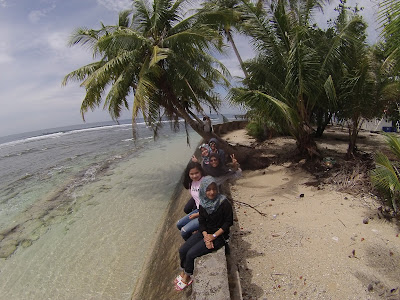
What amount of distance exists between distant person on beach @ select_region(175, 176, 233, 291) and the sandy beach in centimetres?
54

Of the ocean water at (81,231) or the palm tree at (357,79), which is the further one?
the palm tree at (357,79)

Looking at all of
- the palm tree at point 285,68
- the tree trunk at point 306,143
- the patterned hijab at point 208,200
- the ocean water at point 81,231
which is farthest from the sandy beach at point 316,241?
the ocean water at point 81,231

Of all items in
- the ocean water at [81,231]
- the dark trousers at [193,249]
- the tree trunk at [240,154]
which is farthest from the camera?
the tree trunk at [240,154]

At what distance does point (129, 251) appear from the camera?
5496 millimetres

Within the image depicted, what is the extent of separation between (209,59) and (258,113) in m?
2.61

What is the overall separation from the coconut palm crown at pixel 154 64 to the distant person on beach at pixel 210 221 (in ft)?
14.4

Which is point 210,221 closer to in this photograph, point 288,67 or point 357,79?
point 288,67

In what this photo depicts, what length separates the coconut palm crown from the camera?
23.8ft

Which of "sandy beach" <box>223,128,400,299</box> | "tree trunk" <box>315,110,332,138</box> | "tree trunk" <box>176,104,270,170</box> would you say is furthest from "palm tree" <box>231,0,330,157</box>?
"tree trunk" <box>315,110,332,138</box>

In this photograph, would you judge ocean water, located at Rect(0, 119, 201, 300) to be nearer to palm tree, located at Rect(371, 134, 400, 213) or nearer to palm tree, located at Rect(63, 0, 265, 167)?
palm tree, located at Rect(63, 0, 265, 167)

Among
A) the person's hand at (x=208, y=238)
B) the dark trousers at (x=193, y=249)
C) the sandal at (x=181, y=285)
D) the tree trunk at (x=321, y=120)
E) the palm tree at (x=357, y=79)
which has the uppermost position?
the palm tree at (x=357, y=79)

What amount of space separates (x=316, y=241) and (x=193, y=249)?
2.31 metres

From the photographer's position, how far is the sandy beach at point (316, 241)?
322 cm

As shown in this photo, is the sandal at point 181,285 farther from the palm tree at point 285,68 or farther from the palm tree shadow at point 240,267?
the palm tree at point 285,68
